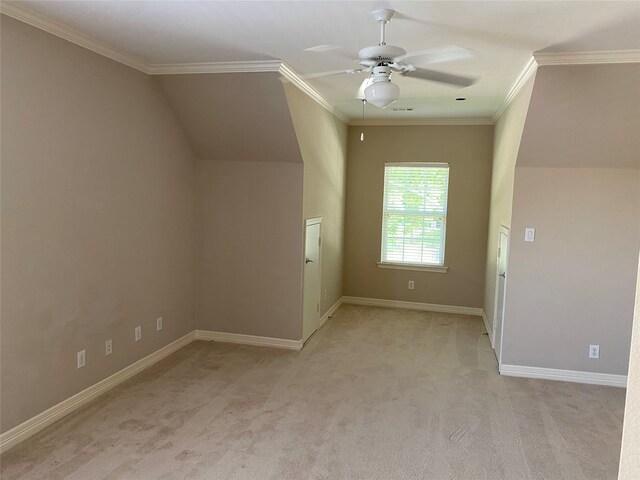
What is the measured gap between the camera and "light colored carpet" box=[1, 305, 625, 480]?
102 inches

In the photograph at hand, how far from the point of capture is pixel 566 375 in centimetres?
395

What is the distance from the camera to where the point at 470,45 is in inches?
118

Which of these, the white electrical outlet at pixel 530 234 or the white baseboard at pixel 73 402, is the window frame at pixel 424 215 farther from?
the white baseboard at pixel 73 402

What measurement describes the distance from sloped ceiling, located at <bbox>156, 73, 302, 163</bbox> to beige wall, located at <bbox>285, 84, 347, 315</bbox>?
13 centimetres

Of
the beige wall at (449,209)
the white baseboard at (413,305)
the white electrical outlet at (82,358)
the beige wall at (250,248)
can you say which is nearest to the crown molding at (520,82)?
the beige wall at (449,209)

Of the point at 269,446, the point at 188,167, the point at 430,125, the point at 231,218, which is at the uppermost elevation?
the point at 430,125

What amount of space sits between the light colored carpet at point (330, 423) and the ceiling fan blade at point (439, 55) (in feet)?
7.24

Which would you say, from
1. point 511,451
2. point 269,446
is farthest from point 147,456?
point 511,451

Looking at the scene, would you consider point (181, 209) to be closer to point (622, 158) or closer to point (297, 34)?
point (297, 34)

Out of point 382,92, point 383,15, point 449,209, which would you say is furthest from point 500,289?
point 383,15

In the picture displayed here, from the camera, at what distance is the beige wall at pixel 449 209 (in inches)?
233

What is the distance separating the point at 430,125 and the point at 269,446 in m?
4.56

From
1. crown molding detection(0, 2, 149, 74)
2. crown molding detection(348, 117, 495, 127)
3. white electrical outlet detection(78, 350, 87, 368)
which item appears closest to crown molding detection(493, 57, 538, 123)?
crown molding detection(348, 117, 495, 127)

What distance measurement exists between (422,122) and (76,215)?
4.35 m
